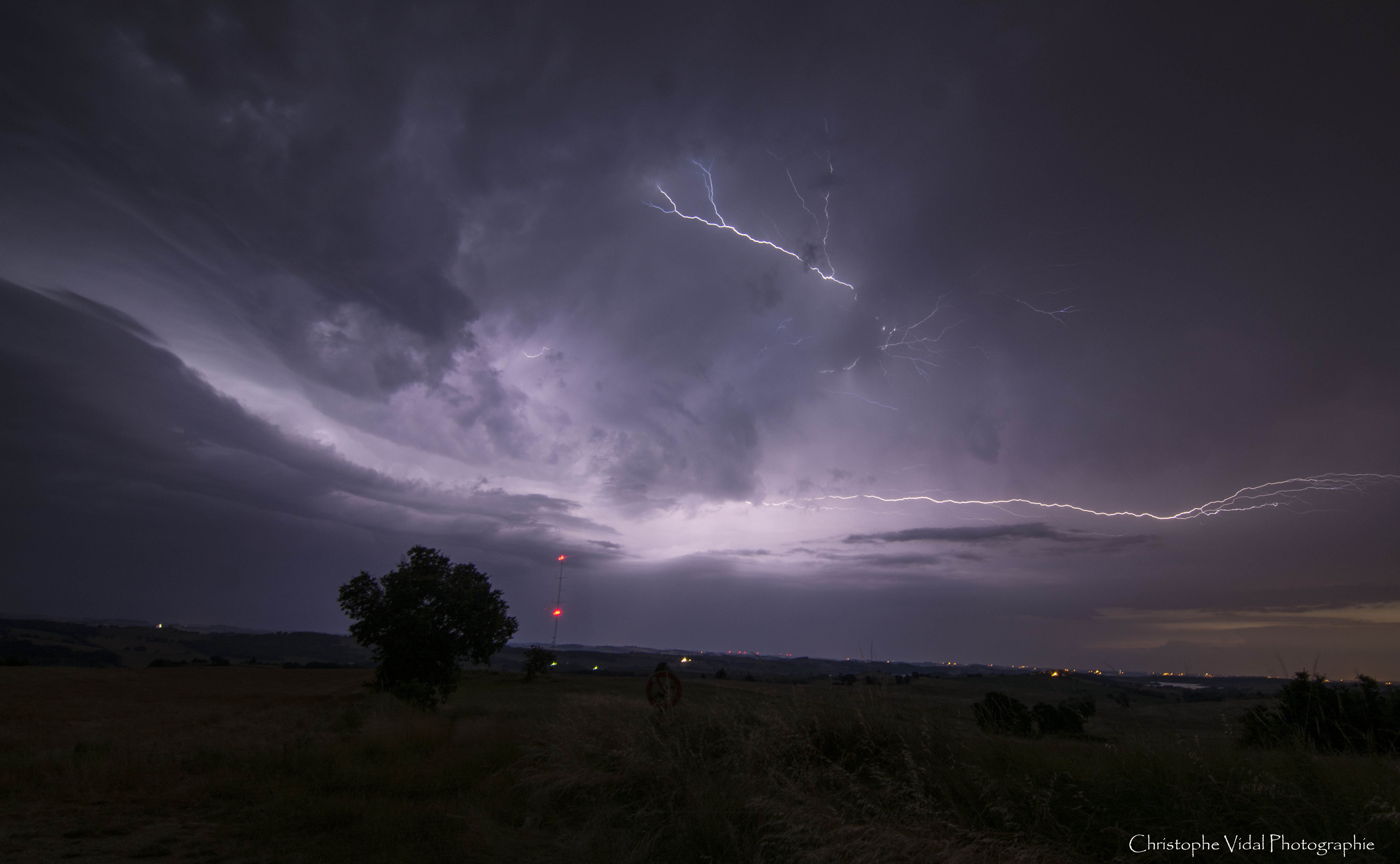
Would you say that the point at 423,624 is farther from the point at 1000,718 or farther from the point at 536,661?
the point at 536,661

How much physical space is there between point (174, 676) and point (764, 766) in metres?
58.2

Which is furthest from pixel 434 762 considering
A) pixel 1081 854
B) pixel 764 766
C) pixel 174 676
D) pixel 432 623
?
pixel 174 676

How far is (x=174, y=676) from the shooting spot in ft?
146

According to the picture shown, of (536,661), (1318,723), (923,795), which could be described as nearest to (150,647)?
(536,661)

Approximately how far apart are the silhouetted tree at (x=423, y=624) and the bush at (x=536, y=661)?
82.1 ft

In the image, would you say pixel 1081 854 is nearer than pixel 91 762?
Yes

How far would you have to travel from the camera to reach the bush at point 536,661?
4972 cm

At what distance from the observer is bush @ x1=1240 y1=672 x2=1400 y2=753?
476cm

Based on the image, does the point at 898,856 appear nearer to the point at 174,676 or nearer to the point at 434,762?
the point at 434,762

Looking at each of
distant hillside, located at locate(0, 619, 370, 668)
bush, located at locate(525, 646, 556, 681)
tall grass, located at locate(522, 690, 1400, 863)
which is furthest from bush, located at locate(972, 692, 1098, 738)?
distant hillside, located at locate(0, 619, 370, 668)

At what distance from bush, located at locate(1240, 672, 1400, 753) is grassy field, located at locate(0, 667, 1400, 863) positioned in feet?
0.69

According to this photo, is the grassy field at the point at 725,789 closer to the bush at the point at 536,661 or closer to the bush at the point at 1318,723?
the bush at the point at 1318,723

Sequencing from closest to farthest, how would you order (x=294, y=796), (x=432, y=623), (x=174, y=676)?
(x=294, y=796) < (x=432, y=623) < (x=174, y=676)

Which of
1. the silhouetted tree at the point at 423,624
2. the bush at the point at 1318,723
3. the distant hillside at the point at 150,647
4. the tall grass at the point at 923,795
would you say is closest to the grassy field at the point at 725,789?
the tall grass at the point at 923,795
